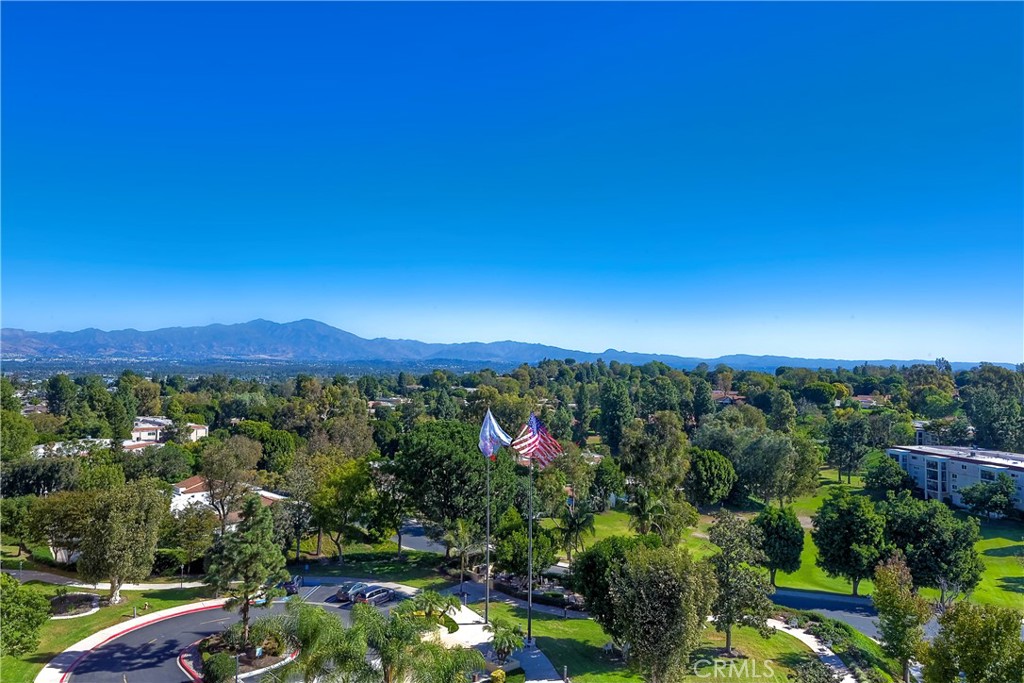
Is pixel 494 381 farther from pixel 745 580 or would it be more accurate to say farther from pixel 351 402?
pixel 745 580

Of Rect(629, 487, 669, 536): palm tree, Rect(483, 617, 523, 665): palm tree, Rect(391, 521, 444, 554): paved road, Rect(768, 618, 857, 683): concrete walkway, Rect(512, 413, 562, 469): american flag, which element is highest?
Rect(512, 413, 562, 469): american flag

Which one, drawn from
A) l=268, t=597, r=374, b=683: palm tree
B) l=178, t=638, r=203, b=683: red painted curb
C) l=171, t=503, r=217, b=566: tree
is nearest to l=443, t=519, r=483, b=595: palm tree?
l=178, t=638, r=203, b=683: red painted curb

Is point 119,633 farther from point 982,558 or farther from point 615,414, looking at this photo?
point 615,414

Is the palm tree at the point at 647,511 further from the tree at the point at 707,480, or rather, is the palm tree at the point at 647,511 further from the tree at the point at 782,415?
the tree at the point at 782,415

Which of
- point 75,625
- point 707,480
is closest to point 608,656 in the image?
point 75,625

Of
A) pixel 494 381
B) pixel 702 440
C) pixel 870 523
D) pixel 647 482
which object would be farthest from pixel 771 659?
pixel 494 381

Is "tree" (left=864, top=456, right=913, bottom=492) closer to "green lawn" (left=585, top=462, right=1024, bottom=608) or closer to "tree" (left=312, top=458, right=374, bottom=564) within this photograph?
"green lawn" (left=585, top=462, right=1024, bottom=608)

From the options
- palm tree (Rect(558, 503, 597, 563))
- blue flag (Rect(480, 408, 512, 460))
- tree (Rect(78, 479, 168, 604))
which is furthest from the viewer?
palm tree (Rect(558, 503, 597, 563))
